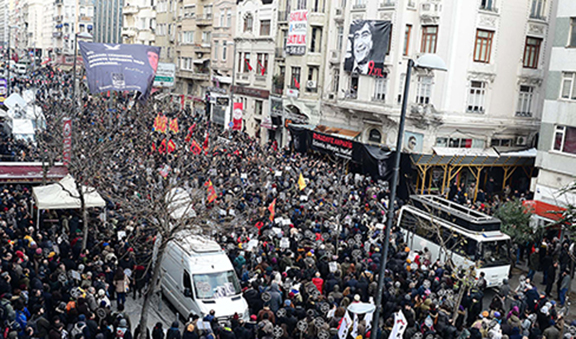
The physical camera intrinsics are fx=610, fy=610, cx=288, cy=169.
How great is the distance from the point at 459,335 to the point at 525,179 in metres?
22.2

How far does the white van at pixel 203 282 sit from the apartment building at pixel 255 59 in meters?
31.4

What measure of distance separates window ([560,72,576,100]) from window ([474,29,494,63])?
6783 mm

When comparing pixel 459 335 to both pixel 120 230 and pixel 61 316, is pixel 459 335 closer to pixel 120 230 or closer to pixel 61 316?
pixel 61 316

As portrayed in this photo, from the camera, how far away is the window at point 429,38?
111 ft

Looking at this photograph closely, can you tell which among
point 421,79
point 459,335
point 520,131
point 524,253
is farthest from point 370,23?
point 459,335

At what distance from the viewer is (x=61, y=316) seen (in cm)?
1332

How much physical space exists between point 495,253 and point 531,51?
19.4m

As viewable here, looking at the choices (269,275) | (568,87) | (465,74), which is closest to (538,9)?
(465,74)

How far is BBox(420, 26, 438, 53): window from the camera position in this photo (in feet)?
111

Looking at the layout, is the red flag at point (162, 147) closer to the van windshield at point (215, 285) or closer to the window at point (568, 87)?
the van windshield at point (215, 285)

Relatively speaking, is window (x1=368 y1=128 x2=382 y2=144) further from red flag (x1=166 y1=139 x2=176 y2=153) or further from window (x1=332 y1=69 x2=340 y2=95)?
red flag (x1=166 y1=139 x2=176 y2=153)

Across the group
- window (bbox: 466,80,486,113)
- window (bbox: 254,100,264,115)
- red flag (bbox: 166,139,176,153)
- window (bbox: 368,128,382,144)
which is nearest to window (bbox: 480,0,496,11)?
window (bbox: 466,80,486,113)

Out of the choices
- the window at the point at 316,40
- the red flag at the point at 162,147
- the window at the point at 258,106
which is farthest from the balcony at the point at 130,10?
the red flag at the point at 162,147

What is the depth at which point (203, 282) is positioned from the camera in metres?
15.6
